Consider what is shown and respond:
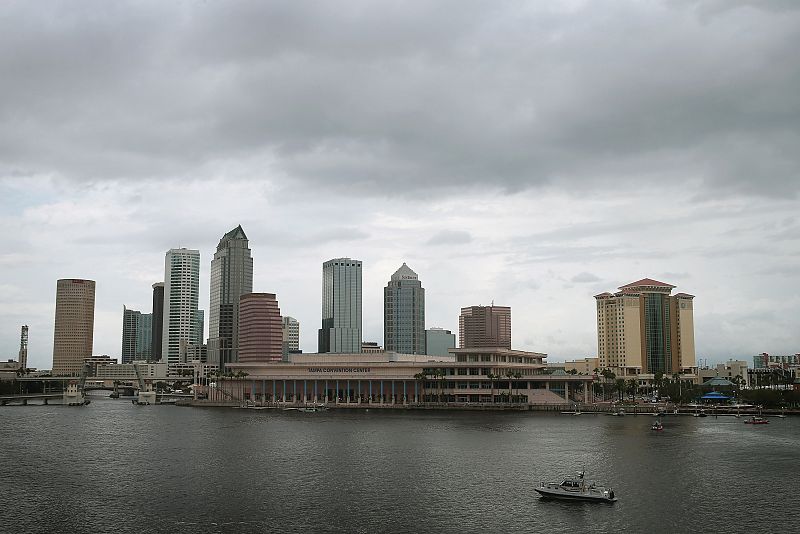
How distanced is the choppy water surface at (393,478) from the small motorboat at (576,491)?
1291 millimetres

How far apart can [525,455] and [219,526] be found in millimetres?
52593

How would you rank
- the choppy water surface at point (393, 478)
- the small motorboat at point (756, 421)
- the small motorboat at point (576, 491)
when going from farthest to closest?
1. the small motorboat at point (756, 421)
2. the small motorboat at point (576, 491)
3. the choppy water surface at point (393, 478)

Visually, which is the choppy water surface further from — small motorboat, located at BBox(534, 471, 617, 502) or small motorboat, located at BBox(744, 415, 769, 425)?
small motorboat, located at BBox(744, 415, 769, 425)

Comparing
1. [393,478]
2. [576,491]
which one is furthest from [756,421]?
[393,478]

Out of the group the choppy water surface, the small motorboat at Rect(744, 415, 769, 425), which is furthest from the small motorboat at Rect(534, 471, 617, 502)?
the small motorboat at Rect(744, 415, 769, 425)

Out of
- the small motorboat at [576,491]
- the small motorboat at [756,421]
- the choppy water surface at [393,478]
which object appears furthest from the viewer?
the small motorboat at [756,421]

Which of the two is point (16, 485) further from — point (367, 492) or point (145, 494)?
point (367, 492)

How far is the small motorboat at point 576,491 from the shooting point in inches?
2960

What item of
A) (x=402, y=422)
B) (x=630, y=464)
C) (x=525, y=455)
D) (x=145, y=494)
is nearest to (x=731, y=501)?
(x=630, y=464)

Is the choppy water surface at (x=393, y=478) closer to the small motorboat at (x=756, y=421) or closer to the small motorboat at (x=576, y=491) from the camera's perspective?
the small motorboat at (x=576, y=491)

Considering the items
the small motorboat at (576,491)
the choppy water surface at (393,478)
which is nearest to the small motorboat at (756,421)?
the choppy water surface at (393,478)

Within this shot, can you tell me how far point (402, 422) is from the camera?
16575cm

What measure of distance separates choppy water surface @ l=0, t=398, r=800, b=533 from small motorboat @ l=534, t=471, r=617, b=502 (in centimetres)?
129

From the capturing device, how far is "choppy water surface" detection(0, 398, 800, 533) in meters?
67.4
